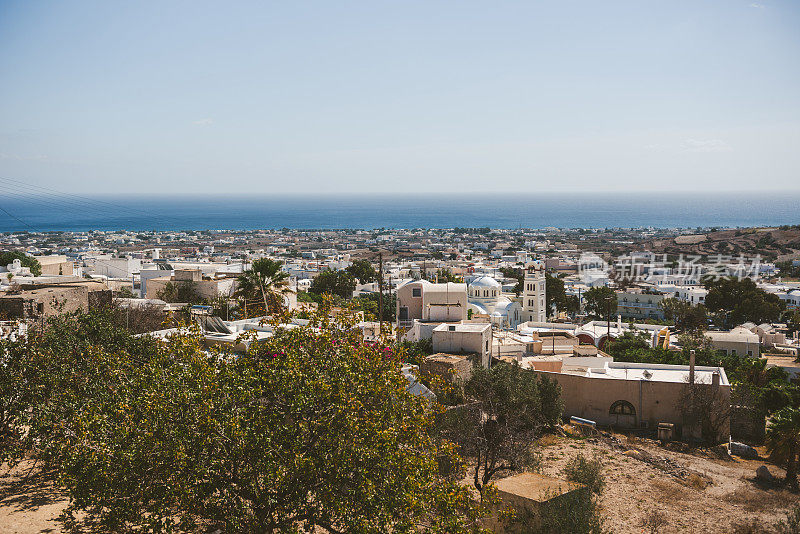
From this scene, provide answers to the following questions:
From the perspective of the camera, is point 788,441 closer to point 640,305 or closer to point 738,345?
point 738,345

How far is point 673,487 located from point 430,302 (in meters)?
14.2

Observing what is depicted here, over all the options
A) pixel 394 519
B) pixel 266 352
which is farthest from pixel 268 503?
pixel 266 352

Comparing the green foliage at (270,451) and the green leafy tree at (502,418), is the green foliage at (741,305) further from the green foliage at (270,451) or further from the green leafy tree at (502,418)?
the green foliage at (270,451)

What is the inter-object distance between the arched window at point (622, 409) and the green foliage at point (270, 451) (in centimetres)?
1283

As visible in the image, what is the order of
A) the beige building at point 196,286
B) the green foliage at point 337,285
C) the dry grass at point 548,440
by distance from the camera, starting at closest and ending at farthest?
the dry grass at point 548,440 < the beige building at point 196,286 < the green foliage at point 337,285

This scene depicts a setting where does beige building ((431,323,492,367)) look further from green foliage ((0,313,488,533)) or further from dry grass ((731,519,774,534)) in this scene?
green foliage ((0,313,488,533))

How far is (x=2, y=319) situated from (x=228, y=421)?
15.6m

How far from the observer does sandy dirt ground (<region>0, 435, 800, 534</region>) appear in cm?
945

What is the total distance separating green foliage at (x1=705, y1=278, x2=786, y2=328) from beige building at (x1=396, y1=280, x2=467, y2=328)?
36527 mm

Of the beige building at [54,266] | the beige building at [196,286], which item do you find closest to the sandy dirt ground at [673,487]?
the beige building at [196,286]

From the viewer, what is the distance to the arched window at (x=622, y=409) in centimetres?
1898

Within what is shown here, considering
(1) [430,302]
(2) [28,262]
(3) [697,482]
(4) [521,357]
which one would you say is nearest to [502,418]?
(3) [697,482]

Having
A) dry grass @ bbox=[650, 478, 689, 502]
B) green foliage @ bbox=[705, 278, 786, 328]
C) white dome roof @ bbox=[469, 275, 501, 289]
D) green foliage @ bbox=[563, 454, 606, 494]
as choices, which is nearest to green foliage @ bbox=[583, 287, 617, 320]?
green foliage @ bbox=[705, 278, 786, 328]

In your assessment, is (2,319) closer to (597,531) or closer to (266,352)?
(266,352)
